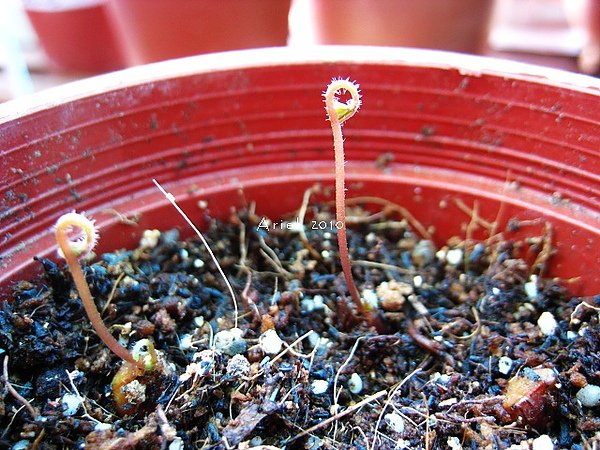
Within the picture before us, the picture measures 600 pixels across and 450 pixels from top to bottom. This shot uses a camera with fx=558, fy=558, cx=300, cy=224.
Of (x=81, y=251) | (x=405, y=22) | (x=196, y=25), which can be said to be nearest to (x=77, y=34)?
(x=196, y=25)

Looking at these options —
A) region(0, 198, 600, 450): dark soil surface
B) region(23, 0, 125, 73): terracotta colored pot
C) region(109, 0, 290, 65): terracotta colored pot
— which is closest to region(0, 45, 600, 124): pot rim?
region(0, 198, 600, 450): dark soil surface

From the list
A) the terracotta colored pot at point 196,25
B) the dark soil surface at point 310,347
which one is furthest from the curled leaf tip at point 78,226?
the terracotta colored pot at point 196,25

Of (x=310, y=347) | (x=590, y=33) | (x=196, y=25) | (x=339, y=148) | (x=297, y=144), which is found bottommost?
(x=310, y=347)

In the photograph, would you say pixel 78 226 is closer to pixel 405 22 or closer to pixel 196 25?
pixel 196 25

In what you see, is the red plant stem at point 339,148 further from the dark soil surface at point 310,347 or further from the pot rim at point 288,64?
the pot rim at point 288,64

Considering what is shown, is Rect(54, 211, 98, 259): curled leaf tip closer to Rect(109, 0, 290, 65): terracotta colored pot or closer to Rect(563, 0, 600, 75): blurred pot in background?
Rect(109, 0, 290, 65): terracotta colored pot

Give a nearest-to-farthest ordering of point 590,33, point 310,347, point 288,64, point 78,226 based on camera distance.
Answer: point 78,226, point 310,347, point 288,64, point 590,33

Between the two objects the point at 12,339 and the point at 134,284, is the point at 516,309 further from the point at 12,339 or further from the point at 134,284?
the point at 12,339
